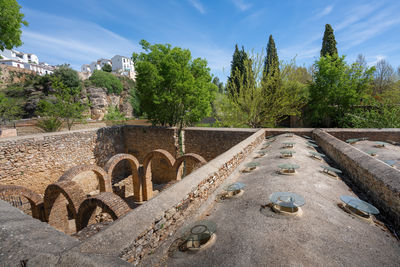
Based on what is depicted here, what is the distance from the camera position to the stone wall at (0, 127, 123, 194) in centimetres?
884

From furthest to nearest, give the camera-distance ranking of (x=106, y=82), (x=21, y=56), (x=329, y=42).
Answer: (x=21, y=56) → (x=106, y=82) → (x=329, y=42)

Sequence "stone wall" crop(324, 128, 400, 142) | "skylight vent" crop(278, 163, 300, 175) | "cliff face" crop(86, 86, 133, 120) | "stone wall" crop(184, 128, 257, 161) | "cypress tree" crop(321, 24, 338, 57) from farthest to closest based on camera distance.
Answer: "cliff face" crop(86, 86, 133, 120)
"cypress tree" crop(321, 24, 338, 57)
"stone wall" crop(184, 128, 257, 161)
"stone wall" crop(324, 128, 400, 142)
"skylight vent" crop(278, 163, 300, 175)

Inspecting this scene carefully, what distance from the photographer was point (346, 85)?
1535 cm

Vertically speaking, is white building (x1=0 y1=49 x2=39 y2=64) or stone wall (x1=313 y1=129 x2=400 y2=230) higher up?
white building (x1=0 y1=49 x2=39 y2=64)

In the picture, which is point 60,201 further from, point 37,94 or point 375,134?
point 37,94

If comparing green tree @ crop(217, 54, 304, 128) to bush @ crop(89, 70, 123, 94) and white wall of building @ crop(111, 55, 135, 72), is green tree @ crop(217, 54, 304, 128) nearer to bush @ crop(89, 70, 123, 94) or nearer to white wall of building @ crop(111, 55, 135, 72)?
bush @ crop(89, 70, 123, 94)

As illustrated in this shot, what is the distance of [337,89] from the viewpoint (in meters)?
15.4

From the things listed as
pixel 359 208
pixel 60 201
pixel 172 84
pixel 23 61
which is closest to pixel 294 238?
pixel 359 208

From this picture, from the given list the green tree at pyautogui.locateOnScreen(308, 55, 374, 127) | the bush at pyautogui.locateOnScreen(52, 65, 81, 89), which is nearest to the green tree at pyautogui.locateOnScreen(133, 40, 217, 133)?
the green tree at pyautogui.locateOnScreen(308, 55, 374, 127)

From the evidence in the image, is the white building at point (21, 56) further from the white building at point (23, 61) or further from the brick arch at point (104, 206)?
the brick arch at point (104, 206)

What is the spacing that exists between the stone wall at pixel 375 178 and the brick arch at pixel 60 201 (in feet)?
25.4

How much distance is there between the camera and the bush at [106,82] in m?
36.2

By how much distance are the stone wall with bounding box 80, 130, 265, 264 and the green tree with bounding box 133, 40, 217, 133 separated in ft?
26.1

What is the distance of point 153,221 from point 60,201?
260 inches
